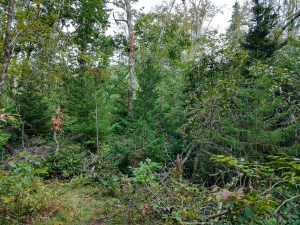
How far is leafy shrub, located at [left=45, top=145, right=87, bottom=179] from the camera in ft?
20.3

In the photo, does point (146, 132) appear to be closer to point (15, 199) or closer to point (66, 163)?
point (66, 163)

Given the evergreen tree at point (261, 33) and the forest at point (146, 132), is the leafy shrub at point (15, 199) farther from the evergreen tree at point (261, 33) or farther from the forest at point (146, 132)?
the evergreen tree at point (261, 33)

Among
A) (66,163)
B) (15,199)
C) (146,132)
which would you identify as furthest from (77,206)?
(146,132)

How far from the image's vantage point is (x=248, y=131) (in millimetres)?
4914

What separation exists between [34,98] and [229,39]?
6.33m

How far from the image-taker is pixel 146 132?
5.91 m

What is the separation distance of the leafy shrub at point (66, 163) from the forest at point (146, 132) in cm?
3

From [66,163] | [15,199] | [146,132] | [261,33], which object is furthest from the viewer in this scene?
[261,33]

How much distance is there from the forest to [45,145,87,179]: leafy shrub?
0.03 metres

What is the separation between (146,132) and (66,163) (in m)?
2.19

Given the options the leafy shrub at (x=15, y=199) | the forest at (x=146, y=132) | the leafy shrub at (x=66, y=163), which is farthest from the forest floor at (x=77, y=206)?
the leafy shrub at (x=66, y=163)

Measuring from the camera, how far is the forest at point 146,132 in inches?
147

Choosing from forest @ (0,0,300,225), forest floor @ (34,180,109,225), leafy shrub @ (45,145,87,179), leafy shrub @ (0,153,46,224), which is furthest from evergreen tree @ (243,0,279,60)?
leafy shrub @ (0,153,46,224)

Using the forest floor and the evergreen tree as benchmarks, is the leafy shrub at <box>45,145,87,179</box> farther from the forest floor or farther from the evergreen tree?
the evergreen tree
